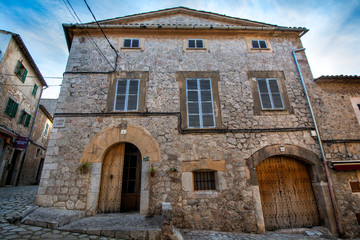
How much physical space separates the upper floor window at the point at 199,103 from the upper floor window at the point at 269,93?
6.87 ft

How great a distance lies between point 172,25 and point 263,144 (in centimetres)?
627

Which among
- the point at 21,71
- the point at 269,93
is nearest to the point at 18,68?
the point at 21,71

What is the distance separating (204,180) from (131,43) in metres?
6.46

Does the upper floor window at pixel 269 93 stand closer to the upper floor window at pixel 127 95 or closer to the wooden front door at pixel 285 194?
the wooden front door at pixel 285 194

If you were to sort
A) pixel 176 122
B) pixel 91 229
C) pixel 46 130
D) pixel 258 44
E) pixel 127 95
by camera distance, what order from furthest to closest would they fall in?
1. pixel 46 130
2. pixel 258 44
3. pixel 127 95
4. pixel 176 122
5. pixel 91 229

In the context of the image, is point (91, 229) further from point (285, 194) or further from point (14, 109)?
point (14, 109)

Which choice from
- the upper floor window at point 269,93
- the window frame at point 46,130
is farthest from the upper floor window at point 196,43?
the window frame at point 46,130

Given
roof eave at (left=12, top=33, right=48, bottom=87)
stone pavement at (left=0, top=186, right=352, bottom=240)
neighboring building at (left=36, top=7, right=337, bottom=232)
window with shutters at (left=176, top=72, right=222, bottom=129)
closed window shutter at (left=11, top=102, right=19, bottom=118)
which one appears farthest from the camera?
closed window shutter at (left=11, top=102, right=19, bottom=118)

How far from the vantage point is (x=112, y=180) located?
240 inches

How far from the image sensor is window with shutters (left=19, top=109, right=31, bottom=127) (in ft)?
38.9

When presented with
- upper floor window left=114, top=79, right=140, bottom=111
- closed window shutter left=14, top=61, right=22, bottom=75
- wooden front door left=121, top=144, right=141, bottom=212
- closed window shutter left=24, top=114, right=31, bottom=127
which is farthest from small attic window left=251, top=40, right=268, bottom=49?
closed window shutter left=24, top=114, right=31, bottom=127

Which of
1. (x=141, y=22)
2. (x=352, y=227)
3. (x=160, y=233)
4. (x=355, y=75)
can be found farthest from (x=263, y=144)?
(x=141, y=22)

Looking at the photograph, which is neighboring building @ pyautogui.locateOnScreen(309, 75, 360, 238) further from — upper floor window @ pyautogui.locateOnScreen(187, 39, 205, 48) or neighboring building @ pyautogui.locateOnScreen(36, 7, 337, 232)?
upper floor window @ pyautogui.locateOnScreen(187, 39, 205, 48)

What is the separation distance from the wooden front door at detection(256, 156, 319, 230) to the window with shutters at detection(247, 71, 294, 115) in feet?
6.08
